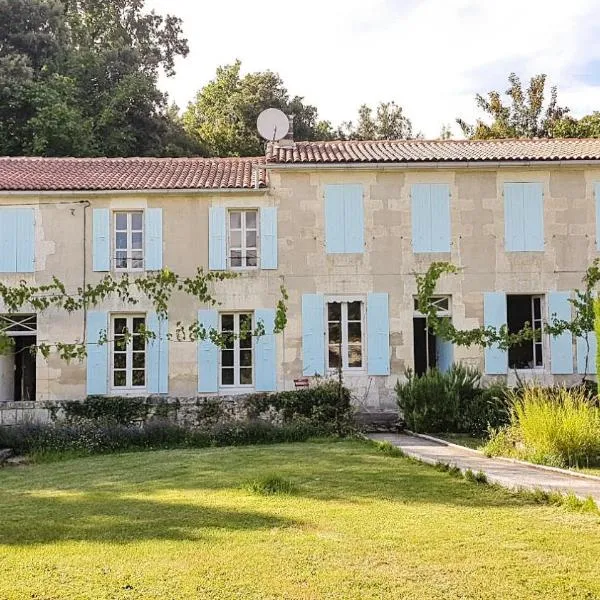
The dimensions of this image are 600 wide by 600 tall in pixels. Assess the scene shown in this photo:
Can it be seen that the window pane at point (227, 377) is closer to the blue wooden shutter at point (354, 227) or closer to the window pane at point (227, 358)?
the window pane at point (227, 358)

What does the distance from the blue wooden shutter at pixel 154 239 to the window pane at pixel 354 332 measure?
4296 mm

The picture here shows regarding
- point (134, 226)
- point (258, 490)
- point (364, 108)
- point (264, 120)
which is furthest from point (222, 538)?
point (364, 108)

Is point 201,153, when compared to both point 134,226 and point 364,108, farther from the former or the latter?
point 134,226

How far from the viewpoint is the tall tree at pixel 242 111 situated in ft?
108

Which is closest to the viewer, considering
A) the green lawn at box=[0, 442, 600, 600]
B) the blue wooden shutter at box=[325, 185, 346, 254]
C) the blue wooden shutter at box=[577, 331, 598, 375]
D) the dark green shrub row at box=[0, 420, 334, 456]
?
the green lawn at box=[0, 442, 600, 600]

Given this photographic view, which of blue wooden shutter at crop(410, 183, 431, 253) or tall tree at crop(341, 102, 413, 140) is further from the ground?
tall tree at crop(341, 102, 413, 140)

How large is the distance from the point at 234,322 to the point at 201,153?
52.8 feet

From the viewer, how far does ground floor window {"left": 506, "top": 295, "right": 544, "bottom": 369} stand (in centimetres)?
1761

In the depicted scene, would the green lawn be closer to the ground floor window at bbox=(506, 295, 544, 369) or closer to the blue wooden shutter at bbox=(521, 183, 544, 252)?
the ground floor window at bbox=(506, 295, 544, 369)

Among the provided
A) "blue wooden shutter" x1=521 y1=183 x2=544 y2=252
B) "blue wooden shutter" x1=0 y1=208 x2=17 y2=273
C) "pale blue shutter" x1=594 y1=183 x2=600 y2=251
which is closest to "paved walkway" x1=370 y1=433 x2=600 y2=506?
"blue wooden shutter" x1=521 y1=183 x2=544 y2=252

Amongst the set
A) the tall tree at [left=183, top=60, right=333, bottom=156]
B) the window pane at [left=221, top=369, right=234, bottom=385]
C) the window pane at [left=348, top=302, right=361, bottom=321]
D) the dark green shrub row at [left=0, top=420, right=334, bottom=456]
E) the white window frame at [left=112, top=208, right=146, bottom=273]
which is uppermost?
the tall tree at [left=183, top=60, right=333, bottom=156]

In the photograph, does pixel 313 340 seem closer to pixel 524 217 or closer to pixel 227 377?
pixel 227 377

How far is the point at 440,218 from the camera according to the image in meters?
17.6

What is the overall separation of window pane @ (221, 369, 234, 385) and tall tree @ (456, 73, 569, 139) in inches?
711
